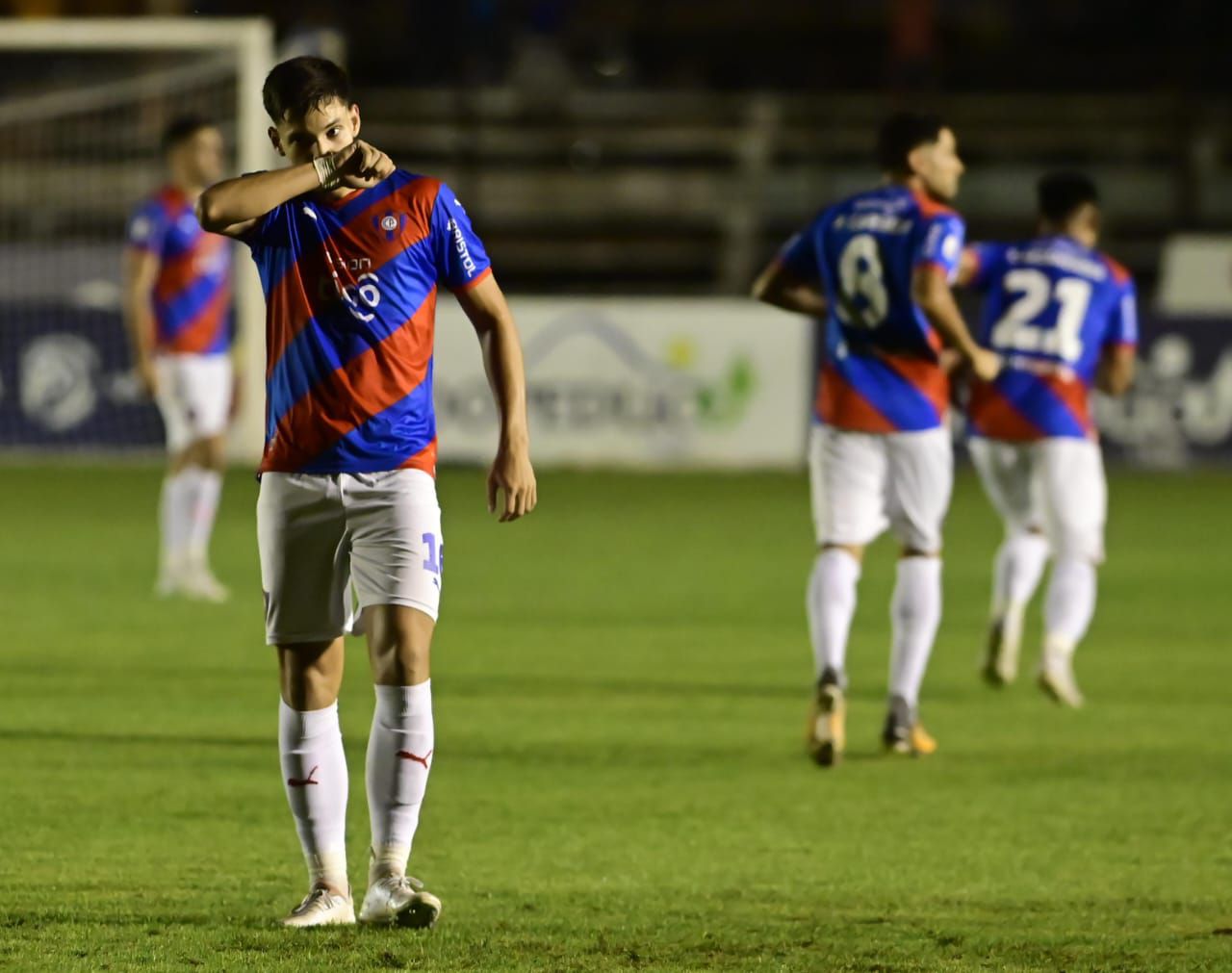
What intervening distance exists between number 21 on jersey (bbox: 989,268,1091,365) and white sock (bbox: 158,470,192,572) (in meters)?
4.55

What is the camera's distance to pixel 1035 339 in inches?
376

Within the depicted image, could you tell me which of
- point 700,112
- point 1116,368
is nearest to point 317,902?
→ point 1116,368

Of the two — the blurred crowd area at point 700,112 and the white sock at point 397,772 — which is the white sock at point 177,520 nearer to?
the white sock at point 397,772

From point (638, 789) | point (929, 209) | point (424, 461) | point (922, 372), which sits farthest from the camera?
point (922, 372)

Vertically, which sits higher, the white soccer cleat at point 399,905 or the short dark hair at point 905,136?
the short dark hair at point 905,136

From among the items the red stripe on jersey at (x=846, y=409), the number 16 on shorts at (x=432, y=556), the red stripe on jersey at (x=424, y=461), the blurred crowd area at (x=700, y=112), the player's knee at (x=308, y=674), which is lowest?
the player's knee at (x=308, y=674)

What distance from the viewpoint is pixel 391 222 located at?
507 centimetres

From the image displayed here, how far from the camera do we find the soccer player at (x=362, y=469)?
5.05m

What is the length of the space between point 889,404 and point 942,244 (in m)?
0.57

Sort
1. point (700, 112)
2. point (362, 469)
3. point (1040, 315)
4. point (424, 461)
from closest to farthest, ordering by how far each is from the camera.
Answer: point (362, 469), point (424, 461), point (1040, 315), point (700, 112)

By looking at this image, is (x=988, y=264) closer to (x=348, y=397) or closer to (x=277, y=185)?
(x=348, y=397)

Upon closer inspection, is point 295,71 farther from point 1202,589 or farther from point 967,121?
point 967,121

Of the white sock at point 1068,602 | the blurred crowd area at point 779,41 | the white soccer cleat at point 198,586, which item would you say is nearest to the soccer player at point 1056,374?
the white sock at point 1068,602

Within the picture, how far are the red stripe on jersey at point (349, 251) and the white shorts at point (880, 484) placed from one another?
3.13 metres
